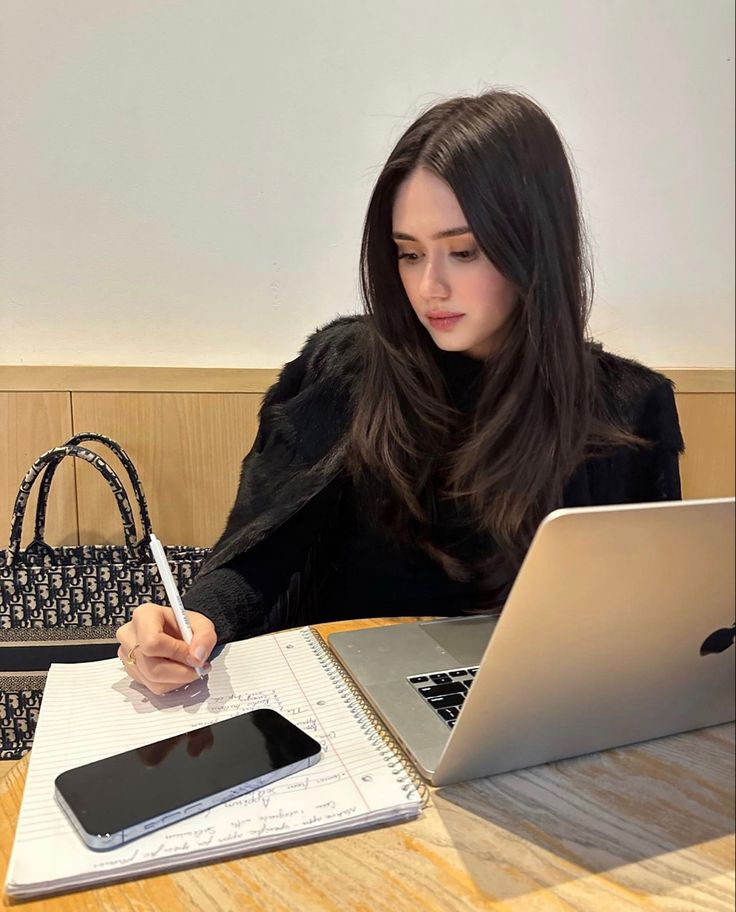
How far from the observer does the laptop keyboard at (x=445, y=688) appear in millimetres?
521

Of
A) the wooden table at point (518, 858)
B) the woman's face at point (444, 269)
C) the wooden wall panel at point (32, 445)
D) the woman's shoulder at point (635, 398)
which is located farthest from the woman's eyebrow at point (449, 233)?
the wooden wall panel at point (32, 445)

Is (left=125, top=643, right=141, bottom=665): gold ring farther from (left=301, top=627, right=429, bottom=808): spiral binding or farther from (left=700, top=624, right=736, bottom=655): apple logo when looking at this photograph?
(left=700, top=624, right=736, bottom=655): apple logo

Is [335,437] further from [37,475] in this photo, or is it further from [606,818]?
[606,818]

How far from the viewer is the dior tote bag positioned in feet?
3.34

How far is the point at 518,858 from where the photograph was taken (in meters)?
0.38

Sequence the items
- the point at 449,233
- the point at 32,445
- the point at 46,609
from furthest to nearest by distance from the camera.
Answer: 1. the point at 32,445
2. the point at 46,609
3. the point at 449,233

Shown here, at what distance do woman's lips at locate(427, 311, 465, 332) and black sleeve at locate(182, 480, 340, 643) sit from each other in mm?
239

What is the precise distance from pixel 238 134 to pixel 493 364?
0.67 m

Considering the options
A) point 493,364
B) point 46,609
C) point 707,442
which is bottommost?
point 46,609

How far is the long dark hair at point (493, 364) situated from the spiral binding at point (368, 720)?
29 cm

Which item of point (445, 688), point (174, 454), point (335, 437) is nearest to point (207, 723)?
point (445, 688)

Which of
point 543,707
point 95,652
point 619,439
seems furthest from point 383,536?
point 543,707

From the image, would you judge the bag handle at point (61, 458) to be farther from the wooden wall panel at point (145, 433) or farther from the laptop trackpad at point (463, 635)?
the laptop trackpad at point (463, 635)

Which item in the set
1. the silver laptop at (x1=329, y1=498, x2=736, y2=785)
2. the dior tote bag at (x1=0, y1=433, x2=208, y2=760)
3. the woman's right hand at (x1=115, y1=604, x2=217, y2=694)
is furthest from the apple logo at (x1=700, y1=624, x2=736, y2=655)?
the dior tote bag at (x1=0, y1=433, x2=208, y2=760)
